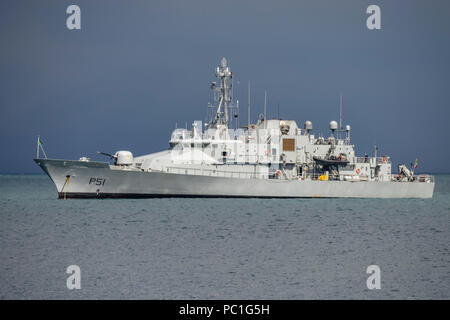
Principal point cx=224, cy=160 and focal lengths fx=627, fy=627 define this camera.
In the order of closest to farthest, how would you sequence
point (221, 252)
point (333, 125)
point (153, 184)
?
point (221, 252)
point (153, 184)
point (333, 125)

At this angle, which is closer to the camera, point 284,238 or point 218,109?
point 284,238

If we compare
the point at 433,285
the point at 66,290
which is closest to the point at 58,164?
the point at 66,290

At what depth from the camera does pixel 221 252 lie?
80.9 feet

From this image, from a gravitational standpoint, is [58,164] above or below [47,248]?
above

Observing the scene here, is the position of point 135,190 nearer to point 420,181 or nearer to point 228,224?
point 228,224

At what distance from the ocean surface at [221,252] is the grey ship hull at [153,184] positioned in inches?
50.0

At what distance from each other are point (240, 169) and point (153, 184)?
692cm

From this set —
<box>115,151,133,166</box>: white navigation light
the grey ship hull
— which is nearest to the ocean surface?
the grey ship hull

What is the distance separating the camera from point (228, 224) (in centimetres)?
3300

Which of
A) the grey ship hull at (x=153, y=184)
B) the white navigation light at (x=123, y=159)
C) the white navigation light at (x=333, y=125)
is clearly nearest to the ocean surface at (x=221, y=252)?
the grey ship hull at (x=153, y=184)

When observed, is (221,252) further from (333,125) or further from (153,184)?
(333,125)

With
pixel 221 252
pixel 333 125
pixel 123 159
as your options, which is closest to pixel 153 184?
pixel 123 159

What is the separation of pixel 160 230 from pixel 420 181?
29050 millimetres

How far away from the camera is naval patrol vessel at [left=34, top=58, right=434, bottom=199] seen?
139 feet
